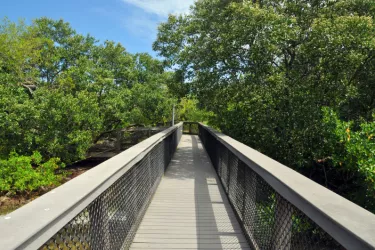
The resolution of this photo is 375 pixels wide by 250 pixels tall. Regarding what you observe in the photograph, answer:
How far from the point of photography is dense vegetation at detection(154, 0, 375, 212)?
6184 millimetres

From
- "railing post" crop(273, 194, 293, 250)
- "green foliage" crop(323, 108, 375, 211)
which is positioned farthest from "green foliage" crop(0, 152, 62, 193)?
"green foliage" crop(323, 108, 375, 211)

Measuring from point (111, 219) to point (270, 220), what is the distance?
4.62ft

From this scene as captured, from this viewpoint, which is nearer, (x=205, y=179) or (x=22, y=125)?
(x=205, y=179)

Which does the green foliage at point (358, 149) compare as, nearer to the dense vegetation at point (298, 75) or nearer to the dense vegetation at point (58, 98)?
the dense vegetation at point (298, 75)

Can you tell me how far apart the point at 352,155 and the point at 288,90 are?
8.26ft

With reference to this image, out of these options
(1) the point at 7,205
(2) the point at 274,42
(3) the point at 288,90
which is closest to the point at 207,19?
(2) the point at 274,42

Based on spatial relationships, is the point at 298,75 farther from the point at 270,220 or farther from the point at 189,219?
the point at 270,220

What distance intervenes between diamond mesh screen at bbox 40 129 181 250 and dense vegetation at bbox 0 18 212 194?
7.07 metres

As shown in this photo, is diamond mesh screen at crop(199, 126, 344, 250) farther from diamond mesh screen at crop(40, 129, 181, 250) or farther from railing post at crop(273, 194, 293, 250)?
diamond mesh screen at crop(40, 129, 181, 250)

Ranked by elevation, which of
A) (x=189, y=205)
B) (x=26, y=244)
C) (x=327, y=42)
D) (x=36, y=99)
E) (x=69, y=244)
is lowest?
(x=189, y=205)

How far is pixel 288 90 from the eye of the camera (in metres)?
6.89

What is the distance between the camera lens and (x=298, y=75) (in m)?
7.22

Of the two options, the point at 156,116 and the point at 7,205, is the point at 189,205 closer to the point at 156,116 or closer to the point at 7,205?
the point at 7,205

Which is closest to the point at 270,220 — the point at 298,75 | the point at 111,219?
the point at 111,219
